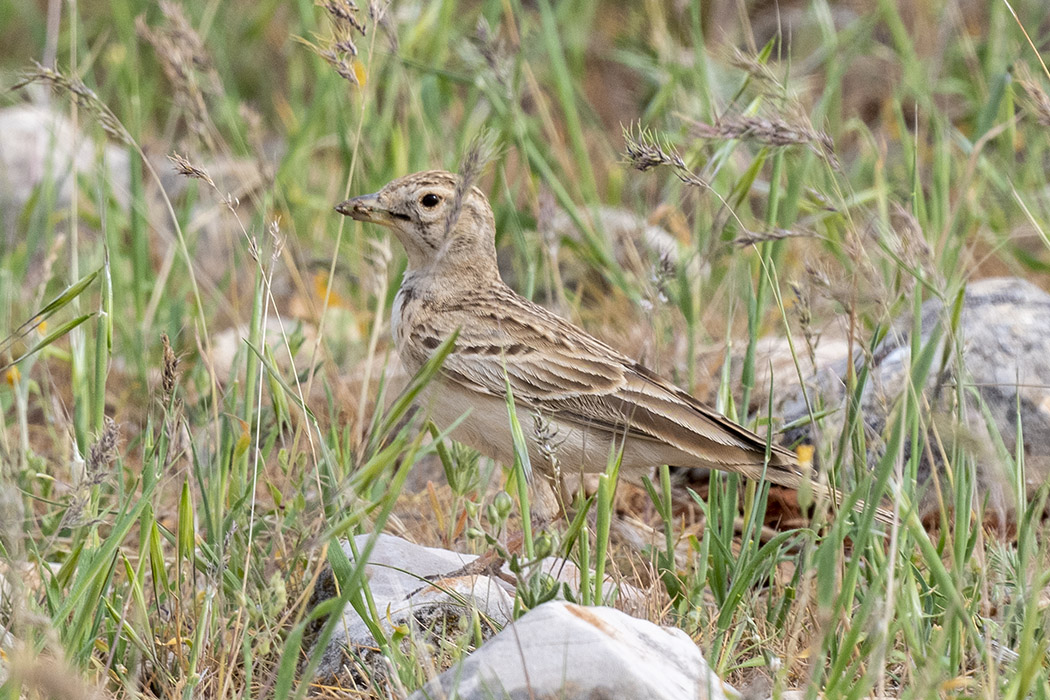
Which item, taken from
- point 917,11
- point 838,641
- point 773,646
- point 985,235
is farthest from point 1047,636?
point 917,11

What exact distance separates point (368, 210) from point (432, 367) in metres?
1.85

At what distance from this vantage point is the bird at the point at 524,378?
3.66m

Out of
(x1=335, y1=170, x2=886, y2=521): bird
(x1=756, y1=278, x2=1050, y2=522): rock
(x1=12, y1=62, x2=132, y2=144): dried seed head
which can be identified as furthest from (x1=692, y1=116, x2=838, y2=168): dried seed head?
(x1=12, y1=62, x2=132, y2=144): dried seed head

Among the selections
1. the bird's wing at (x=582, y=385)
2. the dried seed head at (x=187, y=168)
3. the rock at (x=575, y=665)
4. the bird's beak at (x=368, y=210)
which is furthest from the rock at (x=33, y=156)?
the rock at (x=575, y=665)

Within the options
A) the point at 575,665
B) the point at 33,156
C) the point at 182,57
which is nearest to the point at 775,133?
the point at 575,665

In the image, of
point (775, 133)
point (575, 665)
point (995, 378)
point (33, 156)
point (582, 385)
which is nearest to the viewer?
point (575, 665)

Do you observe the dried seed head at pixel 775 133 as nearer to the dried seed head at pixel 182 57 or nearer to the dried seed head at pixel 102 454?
the dried seed head at pixel 102 454

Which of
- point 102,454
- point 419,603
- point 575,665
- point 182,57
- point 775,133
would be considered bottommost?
point 419,603

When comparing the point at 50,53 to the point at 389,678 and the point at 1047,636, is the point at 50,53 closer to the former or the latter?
the point at 389,678

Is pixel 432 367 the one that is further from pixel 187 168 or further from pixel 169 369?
pixel 187 168

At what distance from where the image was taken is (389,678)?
2.82 m

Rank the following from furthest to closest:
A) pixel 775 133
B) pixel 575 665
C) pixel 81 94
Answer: pixel 81 94, pixel 775 133, pixel 575 665

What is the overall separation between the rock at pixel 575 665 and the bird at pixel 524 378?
37.2 inches

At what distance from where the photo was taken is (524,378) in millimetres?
3906
